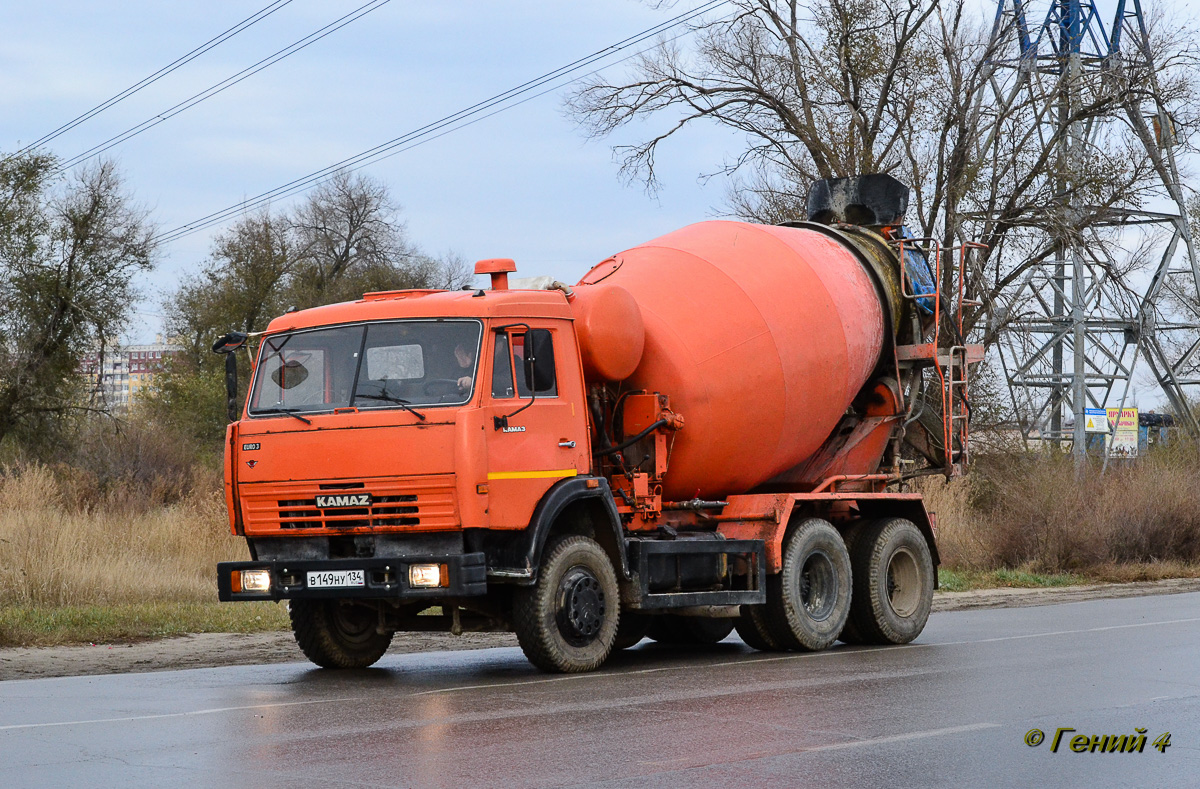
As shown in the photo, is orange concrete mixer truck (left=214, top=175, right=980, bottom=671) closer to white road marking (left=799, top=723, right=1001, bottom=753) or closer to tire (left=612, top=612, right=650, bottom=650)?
tire (left=612, top=612, right=650, bottom=650)

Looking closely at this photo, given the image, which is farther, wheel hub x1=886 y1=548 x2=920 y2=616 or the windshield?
wheel hub x1=886 y1=548 x2=920 y2=616

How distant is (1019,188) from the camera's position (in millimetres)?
27047

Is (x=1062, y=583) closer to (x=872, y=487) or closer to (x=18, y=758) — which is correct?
(x=872, y=487)

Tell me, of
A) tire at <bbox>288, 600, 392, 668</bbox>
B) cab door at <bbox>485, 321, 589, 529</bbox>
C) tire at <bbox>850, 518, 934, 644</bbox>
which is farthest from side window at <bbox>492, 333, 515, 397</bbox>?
tire at <bbox>850, 518, 934, 644</bbox>

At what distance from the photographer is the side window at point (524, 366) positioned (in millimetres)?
10414

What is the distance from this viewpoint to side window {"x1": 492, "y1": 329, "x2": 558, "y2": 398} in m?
10.4

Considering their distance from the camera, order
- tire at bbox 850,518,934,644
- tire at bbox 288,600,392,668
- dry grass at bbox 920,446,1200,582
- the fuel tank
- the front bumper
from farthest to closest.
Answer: dry grass at bbox 920,446,1200,582 < tire at bbox 850,518,934,644 < the fuel tank < tire at bbox 288,600,392,668 < the front bumper

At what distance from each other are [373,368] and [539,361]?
1.25 m

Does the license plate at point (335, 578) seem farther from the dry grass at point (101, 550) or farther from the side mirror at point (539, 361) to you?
the dry grass at point (101, 550)

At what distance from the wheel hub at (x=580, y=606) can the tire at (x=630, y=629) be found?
2029 millimetres

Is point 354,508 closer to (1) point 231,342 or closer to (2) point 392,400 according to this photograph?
(2) point 392,400

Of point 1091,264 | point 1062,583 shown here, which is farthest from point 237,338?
point 1091,264

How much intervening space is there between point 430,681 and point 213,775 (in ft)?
14.0

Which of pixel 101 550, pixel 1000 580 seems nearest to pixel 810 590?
pixel 101 550
